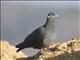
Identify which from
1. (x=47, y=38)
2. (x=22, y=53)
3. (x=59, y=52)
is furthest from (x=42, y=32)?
(x=22, y=53)

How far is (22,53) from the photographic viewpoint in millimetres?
16953

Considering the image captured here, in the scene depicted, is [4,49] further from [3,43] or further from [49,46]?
[49,46]

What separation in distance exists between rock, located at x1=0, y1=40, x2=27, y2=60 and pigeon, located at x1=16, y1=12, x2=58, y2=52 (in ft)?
8.46

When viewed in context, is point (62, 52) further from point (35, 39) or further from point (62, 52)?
point (35, 39)

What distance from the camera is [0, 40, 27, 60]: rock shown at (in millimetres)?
16062

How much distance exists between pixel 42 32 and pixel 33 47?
659 millimetres

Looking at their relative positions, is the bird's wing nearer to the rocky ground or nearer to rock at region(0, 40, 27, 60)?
the rocky ground

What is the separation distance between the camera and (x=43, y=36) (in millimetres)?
12438

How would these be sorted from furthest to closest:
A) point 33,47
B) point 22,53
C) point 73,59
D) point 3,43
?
point 3,43 → point 22,53 → point 33,47 → point 73,59

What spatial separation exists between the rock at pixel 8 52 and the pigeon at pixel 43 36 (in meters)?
2.58

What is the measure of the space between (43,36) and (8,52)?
491 centimetres

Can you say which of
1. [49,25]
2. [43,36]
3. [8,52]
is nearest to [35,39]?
[43,36]

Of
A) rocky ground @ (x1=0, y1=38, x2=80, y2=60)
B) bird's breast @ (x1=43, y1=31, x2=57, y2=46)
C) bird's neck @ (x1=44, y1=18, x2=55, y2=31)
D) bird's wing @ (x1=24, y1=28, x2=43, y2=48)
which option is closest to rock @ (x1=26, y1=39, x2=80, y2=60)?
rocky ground @ (x1=0, y1=38, x2=80, y2=60)

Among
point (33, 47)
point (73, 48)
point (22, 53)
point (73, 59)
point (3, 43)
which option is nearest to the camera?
point (73, 59)
